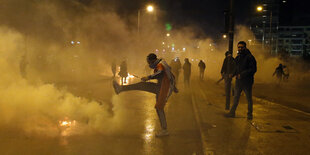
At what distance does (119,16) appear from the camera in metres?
27.6

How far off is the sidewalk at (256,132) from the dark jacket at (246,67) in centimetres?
95

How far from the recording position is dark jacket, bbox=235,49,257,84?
20.9 ft

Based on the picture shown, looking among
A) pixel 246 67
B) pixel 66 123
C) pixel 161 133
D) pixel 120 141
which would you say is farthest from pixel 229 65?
pixel 66 123

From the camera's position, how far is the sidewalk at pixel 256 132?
182 inches

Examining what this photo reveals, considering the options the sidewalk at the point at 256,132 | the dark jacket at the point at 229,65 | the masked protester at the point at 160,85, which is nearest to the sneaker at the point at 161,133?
the masked protester at the point at 160,85

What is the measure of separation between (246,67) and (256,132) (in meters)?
1.52

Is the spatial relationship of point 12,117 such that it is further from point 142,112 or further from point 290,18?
point 290,18

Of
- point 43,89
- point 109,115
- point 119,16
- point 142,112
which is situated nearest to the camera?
point 109,115

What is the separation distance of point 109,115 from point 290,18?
12545cm

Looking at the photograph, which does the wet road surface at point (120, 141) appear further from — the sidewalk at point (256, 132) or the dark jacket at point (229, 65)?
the dark jacket at point (229, 65)

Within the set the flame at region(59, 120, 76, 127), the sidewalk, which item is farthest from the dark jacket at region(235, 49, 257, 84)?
the flame at region(59, 120, 76, 127)

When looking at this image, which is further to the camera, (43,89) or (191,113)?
(43,89)

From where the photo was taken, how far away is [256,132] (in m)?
5.55

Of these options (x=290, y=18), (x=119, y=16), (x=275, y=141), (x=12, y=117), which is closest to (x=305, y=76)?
(x=119, y=16)
